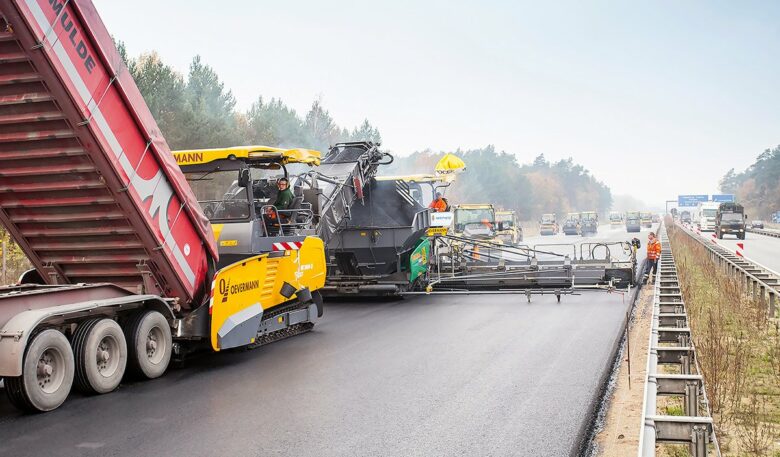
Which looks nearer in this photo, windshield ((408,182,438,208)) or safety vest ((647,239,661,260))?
windshield ((408,182,438,208))

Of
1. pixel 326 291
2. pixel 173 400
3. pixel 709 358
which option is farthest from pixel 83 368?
pixel 326 291

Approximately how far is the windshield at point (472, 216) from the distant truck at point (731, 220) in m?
22.9

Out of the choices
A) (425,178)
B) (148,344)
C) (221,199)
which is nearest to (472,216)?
(425,178)

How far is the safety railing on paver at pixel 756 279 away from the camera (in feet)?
39.0

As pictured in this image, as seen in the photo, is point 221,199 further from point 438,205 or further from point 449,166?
point 449,166

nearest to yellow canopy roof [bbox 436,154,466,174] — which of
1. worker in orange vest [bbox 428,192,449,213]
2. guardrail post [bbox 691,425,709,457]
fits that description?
worker in orange vest [bbox 428,192,449,213]

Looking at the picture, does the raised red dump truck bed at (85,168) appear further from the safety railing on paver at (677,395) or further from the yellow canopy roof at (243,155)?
the safety railing on paver at (677,395)

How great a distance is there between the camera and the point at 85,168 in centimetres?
746

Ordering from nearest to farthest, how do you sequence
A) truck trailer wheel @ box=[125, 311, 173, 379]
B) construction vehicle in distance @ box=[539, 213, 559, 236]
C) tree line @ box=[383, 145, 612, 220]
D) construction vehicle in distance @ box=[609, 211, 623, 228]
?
truck trailer wheel @ box=[125, 311, 173, 379] < construction vehicle in distance @ box=[539, 213, 559, 236] < construction vehicle in distance @ box=[609, 211, 623, 228] < tree line @ box=[383, 145, 612, 220]

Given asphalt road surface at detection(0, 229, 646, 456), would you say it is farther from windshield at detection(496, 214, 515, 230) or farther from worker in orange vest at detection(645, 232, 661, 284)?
windshield at detection(496, 214, 515, 230)

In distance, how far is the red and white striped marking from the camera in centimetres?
1038

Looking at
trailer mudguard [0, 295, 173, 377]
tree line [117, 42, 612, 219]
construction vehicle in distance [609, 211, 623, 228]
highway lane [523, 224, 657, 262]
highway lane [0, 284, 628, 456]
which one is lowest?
highway lane [0, 284, 628, 456]

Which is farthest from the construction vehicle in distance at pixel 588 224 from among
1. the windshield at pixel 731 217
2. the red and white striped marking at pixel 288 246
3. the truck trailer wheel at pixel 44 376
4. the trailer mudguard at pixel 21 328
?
the truck trailer wheel at pixel 44 376

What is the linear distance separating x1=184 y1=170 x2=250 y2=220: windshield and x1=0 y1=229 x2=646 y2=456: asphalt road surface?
6.04 feet
